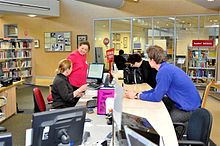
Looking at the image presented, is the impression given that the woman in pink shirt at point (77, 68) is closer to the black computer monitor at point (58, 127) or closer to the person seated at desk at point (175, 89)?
the person seated at desk at point (175, 89)

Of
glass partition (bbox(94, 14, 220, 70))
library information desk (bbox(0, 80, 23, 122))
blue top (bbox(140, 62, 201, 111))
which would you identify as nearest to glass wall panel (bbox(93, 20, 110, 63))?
glass partition (bbox(94, 14, 220, 70))

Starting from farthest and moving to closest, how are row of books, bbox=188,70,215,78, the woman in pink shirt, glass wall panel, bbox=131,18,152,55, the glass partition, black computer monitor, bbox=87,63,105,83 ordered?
glass wall panel, bbox=131,18,152,55
the glass partition
row of books, bbox=188,70,215,78
black computer monitor, bbox=87,63,105,83
the woman in pink shirt

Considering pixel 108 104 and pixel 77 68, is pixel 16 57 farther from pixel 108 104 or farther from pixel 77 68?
pixel 108 104

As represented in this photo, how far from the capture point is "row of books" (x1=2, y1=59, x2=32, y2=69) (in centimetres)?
920

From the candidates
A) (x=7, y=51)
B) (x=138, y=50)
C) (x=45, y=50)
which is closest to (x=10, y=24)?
(x=45, y=50)

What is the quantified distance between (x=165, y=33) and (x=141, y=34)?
3.32 ft

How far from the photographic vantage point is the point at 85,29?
35.0ft

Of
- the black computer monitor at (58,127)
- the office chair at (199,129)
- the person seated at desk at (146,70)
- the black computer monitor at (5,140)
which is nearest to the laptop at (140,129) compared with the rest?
the black computer monitor at (58,127)

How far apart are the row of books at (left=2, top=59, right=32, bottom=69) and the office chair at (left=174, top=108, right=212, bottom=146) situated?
26.5ft

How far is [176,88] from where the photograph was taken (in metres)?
2.83

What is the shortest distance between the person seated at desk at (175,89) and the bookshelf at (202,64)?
623cm

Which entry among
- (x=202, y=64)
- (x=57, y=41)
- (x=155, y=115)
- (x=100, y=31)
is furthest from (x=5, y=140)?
(x=57, y=41)

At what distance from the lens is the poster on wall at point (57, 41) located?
1088cm

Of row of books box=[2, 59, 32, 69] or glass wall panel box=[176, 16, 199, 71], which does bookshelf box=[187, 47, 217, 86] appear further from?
row of books box=[2, 59, 32, 69]
